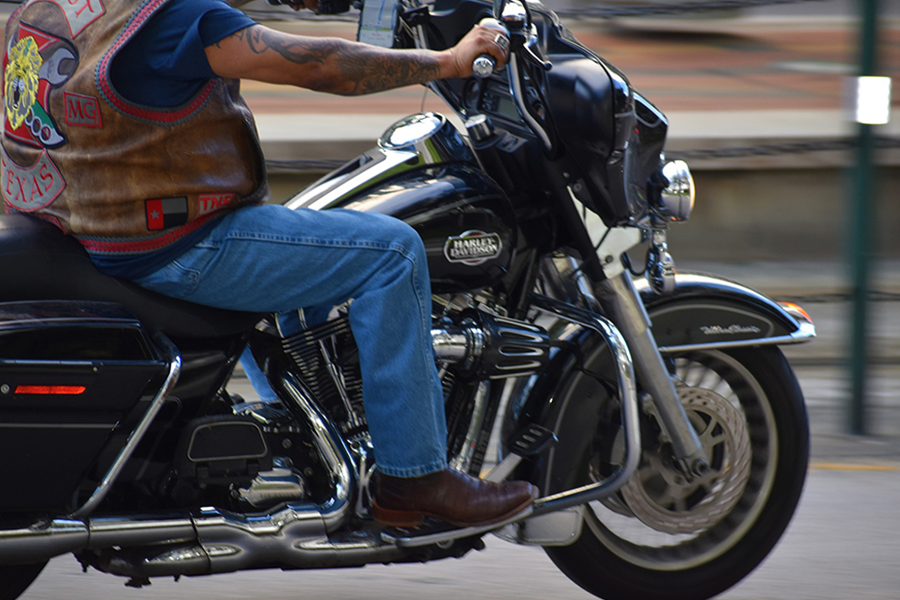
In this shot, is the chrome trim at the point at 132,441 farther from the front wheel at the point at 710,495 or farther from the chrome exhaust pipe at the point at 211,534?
the front wheel at the point at 710,495

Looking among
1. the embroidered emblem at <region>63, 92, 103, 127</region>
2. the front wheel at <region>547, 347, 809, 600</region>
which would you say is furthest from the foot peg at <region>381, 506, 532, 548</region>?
the embroidered emblem at <region>63, 92, 103, 127</region>

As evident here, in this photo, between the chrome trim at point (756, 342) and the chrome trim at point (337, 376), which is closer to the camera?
the chrome trim at point (337, 376)

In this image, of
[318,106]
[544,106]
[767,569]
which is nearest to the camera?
[544,106]

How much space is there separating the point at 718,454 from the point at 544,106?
1.01 m

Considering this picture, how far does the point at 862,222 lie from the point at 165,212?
3026 millimetres

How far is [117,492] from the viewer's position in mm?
2443

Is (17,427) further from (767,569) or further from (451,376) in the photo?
(767,569)

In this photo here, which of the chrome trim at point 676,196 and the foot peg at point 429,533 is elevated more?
the chrome trim at point 676,196

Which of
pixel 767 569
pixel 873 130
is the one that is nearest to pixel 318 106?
pixel 873 130

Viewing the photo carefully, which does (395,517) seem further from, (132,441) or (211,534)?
(132,441)

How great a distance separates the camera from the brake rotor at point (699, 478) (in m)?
2.87

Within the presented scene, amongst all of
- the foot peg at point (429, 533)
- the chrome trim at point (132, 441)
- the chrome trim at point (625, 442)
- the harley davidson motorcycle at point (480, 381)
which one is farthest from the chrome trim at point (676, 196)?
the chrome trim at point (132, 441)

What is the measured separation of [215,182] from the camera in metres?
2.38

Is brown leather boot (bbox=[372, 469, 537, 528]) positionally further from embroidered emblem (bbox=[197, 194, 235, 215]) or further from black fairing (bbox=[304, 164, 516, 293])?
embroidered emblem (bbox=[197, 194, 235, 215])
